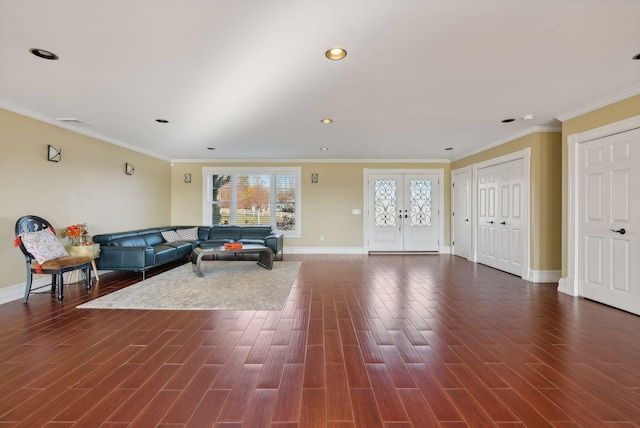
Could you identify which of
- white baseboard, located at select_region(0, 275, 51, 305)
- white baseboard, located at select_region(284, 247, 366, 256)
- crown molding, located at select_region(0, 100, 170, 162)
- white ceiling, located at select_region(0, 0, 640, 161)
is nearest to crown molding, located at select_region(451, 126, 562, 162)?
white ceiling, located at select_region(0, 0, 640, 161)

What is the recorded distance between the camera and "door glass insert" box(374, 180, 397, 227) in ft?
25.6

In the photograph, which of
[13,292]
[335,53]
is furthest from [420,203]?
[13,292]

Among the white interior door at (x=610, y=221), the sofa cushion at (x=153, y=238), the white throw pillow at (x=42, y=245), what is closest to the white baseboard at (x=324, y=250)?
the sofa cushion at (x=153, y=238)

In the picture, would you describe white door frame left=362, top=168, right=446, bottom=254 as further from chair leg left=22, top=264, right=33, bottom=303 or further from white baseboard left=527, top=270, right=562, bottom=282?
chair leg left=22, top=264, right=33, bottom=303

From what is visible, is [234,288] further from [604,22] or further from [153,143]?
[604,22]

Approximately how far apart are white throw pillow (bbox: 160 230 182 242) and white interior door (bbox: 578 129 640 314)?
23.8 feet

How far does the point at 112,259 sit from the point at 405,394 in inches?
191

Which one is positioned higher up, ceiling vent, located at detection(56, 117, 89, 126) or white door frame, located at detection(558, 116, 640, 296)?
ceiling vent, located at detection(56, 117, 89, 126)

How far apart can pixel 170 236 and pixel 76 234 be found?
224 cm

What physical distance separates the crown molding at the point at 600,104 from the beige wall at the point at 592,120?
34 millimetres

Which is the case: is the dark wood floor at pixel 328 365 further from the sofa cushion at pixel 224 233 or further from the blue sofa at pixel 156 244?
the sofa cushion at pixel 224 233

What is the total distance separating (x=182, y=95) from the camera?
3.41m

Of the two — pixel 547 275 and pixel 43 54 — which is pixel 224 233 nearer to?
pixel 43 54

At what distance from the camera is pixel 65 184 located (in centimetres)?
459
